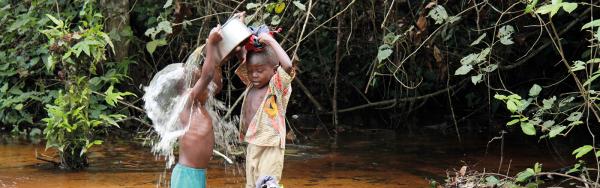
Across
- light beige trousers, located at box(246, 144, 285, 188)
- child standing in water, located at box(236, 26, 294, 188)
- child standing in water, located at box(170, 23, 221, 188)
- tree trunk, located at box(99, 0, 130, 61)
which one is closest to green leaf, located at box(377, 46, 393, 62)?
child standing in water, located at box(236, 26, 294, 188)

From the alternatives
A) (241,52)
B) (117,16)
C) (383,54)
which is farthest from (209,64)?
(117,16)

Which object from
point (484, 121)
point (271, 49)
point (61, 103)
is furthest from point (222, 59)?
point (484, 121)

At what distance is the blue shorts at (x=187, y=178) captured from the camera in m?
4.34

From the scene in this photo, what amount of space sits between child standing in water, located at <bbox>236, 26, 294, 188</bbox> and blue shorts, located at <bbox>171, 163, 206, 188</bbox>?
0.31m

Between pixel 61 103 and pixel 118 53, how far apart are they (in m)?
2.50

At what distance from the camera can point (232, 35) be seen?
14.2 feet

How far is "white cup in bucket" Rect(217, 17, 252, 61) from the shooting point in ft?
14.1

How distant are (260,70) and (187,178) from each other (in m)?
0.68

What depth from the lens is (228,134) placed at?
18.1 ft

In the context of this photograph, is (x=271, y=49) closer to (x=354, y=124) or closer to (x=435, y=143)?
(x=435, y=143)

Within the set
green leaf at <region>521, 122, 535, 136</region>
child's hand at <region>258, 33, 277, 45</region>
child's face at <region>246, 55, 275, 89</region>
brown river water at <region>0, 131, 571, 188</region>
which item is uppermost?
child's hand at <region>258, 33, 277, 45</region>

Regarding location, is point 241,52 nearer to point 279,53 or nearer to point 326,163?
point 279,53

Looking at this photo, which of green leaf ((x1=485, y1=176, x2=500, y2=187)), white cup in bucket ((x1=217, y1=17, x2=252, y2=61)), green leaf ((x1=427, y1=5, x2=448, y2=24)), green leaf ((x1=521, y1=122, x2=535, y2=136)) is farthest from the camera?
green leaf ((x1=427, y1=5, x2=448, y2=24))

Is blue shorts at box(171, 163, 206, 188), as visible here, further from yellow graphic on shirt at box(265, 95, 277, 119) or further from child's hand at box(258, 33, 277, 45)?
child's hand at box(258, 33, 277, 45)
